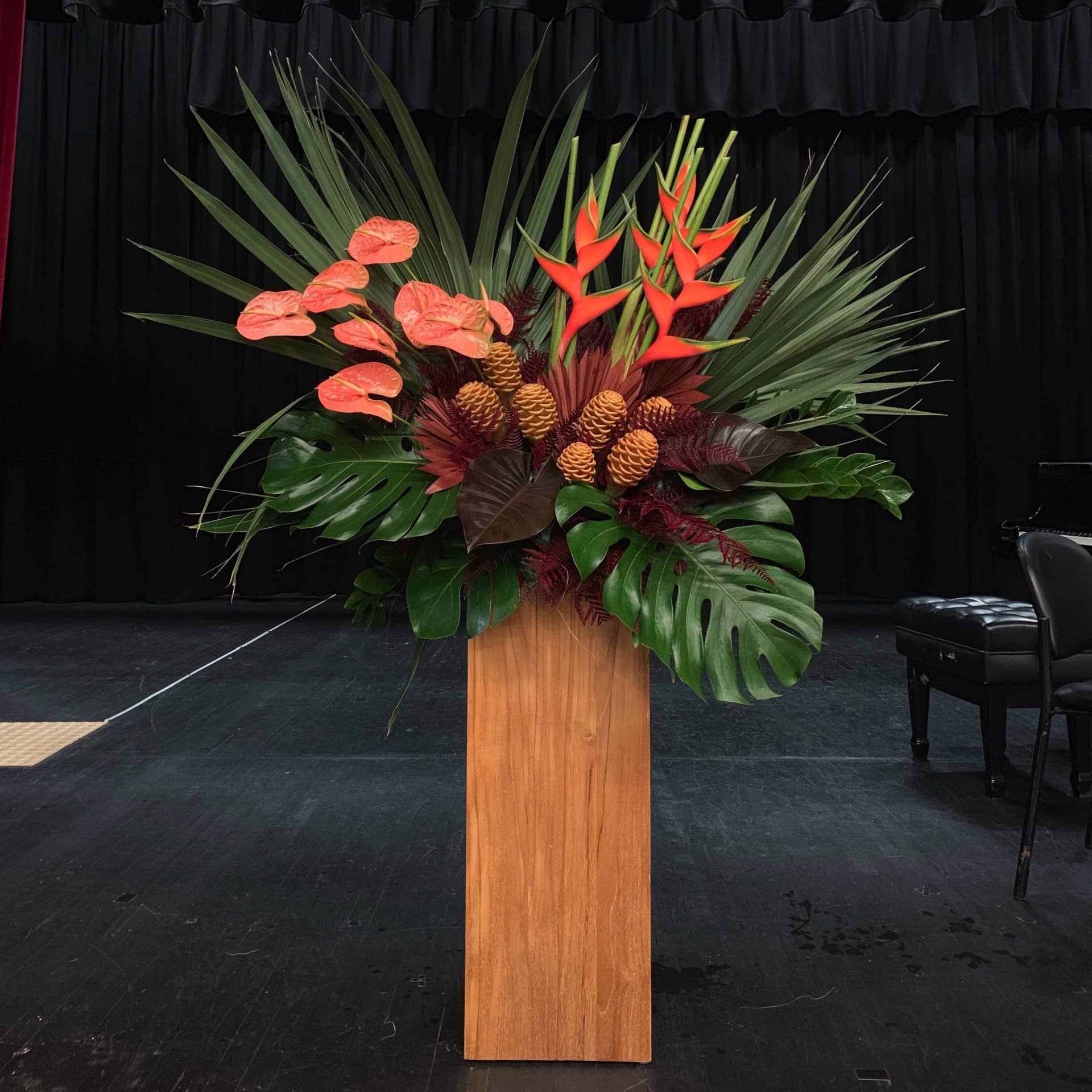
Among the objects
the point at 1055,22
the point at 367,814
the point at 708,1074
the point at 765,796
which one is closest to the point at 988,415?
the point at 1055,22

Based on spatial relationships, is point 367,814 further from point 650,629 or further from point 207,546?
point 207,546

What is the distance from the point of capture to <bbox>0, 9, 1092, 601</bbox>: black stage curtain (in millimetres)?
6633

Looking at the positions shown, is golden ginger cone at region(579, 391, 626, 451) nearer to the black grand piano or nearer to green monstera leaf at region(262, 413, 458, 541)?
green monstera leaf at region(262, 413, 458, 541)

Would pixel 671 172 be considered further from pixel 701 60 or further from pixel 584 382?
pixel 701 60

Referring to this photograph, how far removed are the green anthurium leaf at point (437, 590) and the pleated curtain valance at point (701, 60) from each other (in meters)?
5.67

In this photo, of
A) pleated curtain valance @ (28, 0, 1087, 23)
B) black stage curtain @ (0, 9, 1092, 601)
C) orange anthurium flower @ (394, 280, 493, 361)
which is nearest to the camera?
orange anthurium flower @ (394, 280, 493, 361)

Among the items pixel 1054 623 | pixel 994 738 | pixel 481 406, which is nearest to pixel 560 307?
pixel 481 406

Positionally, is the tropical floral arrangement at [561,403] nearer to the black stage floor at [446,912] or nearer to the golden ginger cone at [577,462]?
the golden ginger cone at [577,462]

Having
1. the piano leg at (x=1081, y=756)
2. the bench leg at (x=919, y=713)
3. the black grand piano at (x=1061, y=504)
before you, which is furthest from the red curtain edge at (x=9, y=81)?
the black grand piano at (x=1061, y=504)

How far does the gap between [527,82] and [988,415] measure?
637 centimetres

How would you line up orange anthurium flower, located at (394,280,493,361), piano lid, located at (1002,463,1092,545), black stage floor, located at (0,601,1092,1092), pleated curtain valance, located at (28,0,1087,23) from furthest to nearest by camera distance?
pleated curtain valance, located at (28,0,1087,23)
piano lid, located at (1002,463,1092,545)
black stage floor, located at (0,601,1092,1092)
orange anthurium flower, located at (394,280,493,361)

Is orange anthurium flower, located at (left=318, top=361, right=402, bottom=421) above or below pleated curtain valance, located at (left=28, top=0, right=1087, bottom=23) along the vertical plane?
below

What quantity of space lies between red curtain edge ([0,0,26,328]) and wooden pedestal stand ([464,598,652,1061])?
1157 millimetres

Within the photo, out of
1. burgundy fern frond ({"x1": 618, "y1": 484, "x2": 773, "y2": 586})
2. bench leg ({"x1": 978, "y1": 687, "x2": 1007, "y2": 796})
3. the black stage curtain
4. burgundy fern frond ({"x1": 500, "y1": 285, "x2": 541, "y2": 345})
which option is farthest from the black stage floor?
the black stage curtain
